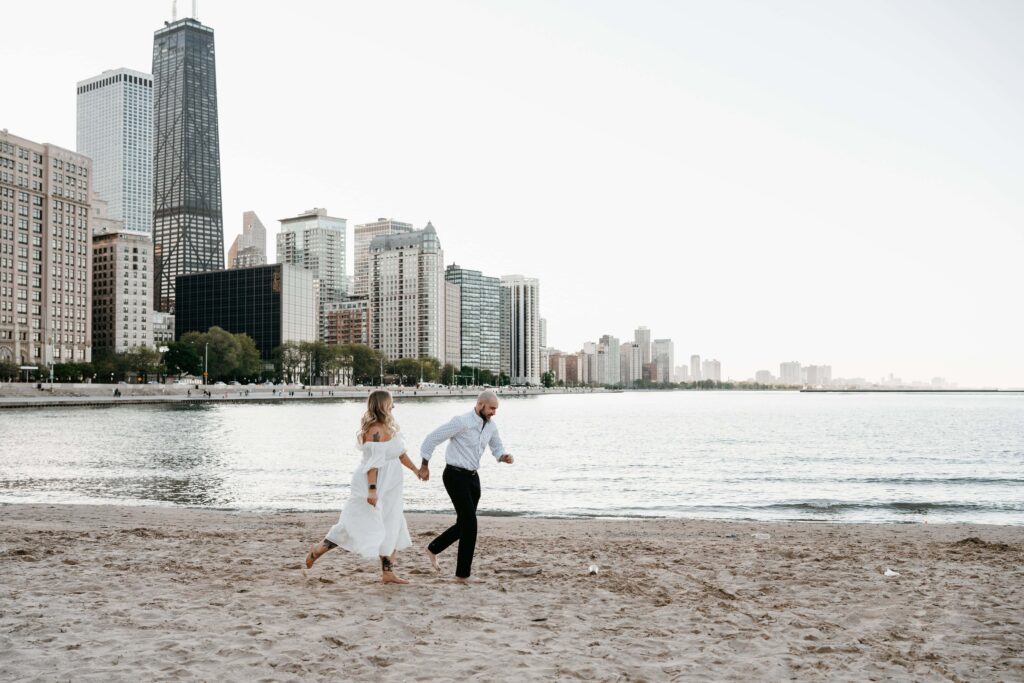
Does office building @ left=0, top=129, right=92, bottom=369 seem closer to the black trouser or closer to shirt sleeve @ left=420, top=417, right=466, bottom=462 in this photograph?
the black trouser

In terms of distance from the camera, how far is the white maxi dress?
8.55 m

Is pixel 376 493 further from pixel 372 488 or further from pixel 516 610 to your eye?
pixel 516 610

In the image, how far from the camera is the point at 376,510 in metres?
8.68

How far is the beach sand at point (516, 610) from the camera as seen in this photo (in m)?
6.42

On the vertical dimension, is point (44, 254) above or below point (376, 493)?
above

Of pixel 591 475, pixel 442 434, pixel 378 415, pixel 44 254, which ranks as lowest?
pixel 591 475

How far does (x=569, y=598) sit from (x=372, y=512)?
2.40m

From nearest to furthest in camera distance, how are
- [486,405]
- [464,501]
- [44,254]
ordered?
1. [486,405]
2. [464,501]
3. [44,254]

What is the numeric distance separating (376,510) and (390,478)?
38 centimetres

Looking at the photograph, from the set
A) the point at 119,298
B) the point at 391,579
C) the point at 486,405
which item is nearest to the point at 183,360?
the point at 119,298

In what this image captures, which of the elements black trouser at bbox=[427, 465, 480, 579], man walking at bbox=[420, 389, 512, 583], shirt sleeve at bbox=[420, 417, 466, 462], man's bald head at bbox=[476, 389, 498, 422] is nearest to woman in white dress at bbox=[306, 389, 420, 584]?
shirt sleeve at bbox=[420, 417, 466, 462]

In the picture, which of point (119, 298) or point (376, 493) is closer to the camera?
point (376, 493)

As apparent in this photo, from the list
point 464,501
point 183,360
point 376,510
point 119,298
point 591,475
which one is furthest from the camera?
point 119,298

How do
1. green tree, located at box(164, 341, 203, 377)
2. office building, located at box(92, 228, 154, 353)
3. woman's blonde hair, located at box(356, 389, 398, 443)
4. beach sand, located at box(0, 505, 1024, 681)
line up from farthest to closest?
office building, located at box(92, 228, 154, 353) → green tree, located at box(164, 341, 203, 377) → woman's blonde hair, located at box(356, 389, 398, 443) → beach sand, located at box(0, 505, 1024, 681)
